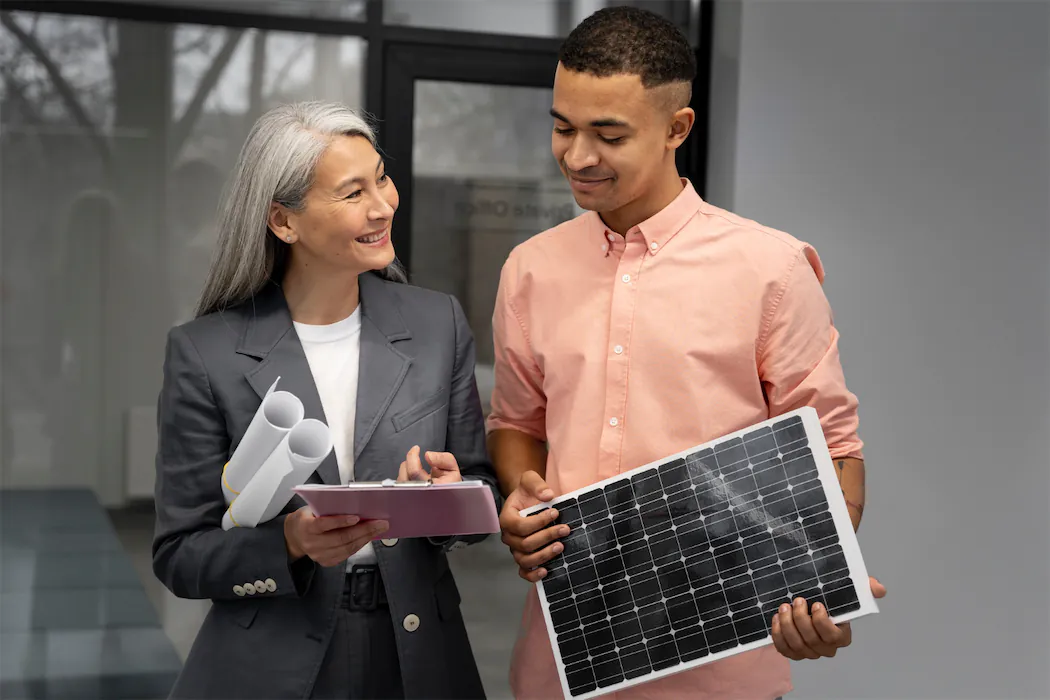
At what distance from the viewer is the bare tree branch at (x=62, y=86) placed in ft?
13.6

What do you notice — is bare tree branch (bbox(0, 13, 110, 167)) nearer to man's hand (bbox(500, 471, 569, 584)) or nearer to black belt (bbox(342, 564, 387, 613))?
black belt (bbox(342, 564, 387, 613))

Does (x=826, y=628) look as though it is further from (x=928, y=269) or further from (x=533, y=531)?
(x=928, y=269)

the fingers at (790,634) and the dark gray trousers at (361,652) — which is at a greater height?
the fingers at (790,634)

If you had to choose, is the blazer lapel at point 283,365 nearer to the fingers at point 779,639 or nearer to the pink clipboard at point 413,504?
the pink clipboard at point 413,504

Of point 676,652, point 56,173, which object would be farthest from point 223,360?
point 56,173

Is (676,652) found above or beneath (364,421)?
beneath

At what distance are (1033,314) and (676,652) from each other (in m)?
2.96

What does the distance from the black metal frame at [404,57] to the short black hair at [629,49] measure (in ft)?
6.83

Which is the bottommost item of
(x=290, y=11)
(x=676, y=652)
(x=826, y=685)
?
(x=826, y=685)

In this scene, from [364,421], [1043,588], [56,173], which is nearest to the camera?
[364,421]

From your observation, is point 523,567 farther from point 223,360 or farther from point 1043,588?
point 1043,588

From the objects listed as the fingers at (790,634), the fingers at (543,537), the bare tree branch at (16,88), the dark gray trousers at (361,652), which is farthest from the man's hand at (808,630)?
the bare tree branch at (16,88)

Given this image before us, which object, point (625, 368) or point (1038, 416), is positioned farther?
point (1038, 416)

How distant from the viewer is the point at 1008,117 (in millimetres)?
4406
